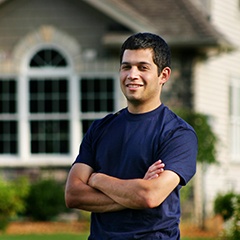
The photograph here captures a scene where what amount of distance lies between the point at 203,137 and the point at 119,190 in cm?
1128

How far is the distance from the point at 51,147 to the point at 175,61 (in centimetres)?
304

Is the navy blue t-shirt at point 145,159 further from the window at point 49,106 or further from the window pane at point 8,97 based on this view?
the window pane at point 8,97

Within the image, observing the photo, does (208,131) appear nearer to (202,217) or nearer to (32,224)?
(202,217)

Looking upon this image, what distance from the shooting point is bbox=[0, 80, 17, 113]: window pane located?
734 inches

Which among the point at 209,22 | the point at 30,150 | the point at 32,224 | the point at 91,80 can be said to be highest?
the point at 209,22

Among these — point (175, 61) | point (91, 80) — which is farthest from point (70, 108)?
point (175, 61)

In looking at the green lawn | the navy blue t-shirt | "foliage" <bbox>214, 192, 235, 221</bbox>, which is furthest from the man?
the green lawn

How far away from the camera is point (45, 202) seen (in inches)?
691

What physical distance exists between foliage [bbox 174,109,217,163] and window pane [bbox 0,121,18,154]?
3.98 metres

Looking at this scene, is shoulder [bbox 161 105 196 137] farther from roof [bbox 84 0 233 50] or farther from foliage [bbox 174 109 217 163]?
roof [bbox 84 0 233 50]

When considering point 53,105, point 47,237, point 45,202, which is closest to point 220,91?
point 53,105

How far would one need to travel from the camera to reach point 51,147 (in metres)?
18.6

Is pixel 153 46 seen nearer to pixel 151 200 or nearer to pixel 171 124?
pixel 171 124

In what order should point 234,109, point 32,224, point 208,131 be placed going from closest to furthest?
point 208,131 → point 32,224 → point 234,109
